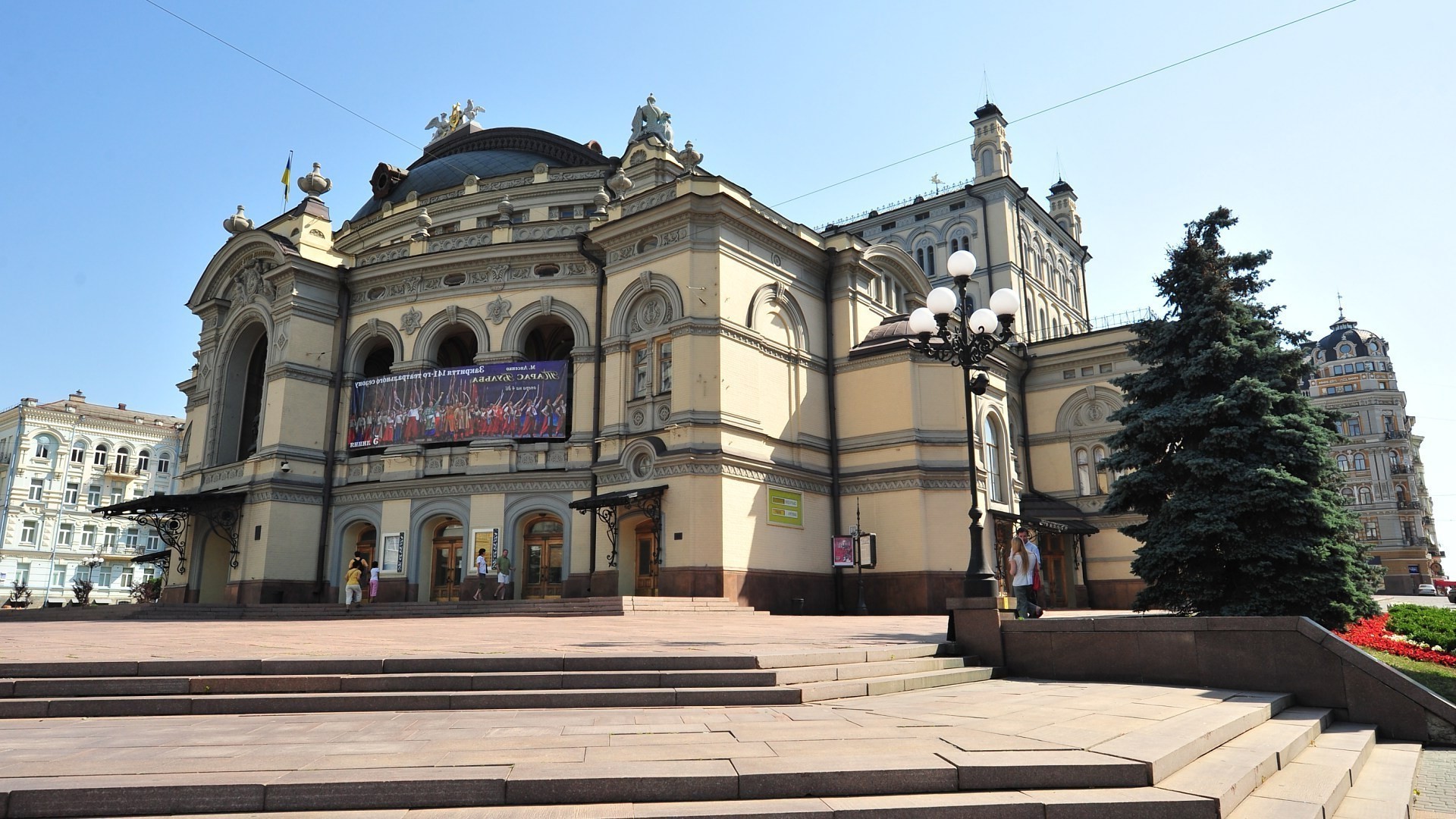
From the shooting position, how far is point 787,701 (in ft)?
29.1

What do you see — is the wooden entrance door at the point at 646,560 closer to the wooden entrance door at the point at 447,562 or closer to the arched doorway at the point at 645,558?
the arched doorway at the point at 645,558

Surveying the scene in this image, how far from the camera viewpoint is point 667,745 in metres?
6.34

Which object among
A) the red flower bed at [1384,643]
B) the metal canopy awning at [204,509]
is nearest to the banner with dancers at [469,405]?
the metal canopy awning at [204,509]

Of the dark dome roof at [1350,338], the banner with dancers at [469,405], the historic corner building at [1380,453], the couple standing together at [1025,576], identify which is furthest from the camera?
the dark dome roof at [1350,338]

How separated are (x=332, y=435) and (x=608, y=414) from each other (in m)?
10.6

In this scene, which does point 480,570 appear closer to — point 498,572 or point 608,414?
point 498,572

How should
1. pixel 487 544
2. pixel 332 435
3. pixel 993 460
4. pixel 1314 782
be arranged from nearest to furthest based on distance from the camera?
pixel 1314 782, pixel 487 544, pixel 993 460, pixel 332 435

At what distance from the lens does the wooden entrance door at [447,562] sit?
1141 inches

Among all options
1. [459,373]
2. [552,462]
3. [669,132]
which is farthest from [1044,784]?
[669,132]

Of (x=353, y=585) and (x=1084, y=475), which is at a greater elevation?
(x=1084, y=475)

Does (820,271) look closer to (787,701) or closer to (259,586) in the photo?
(259,586)

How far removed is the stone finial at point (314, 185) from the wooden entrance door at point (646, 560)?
18630 mm

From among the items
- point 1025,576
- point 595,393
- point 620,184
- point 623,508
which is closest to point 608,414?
point 595,393

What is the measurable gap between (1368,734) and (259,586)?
96.1 ft
